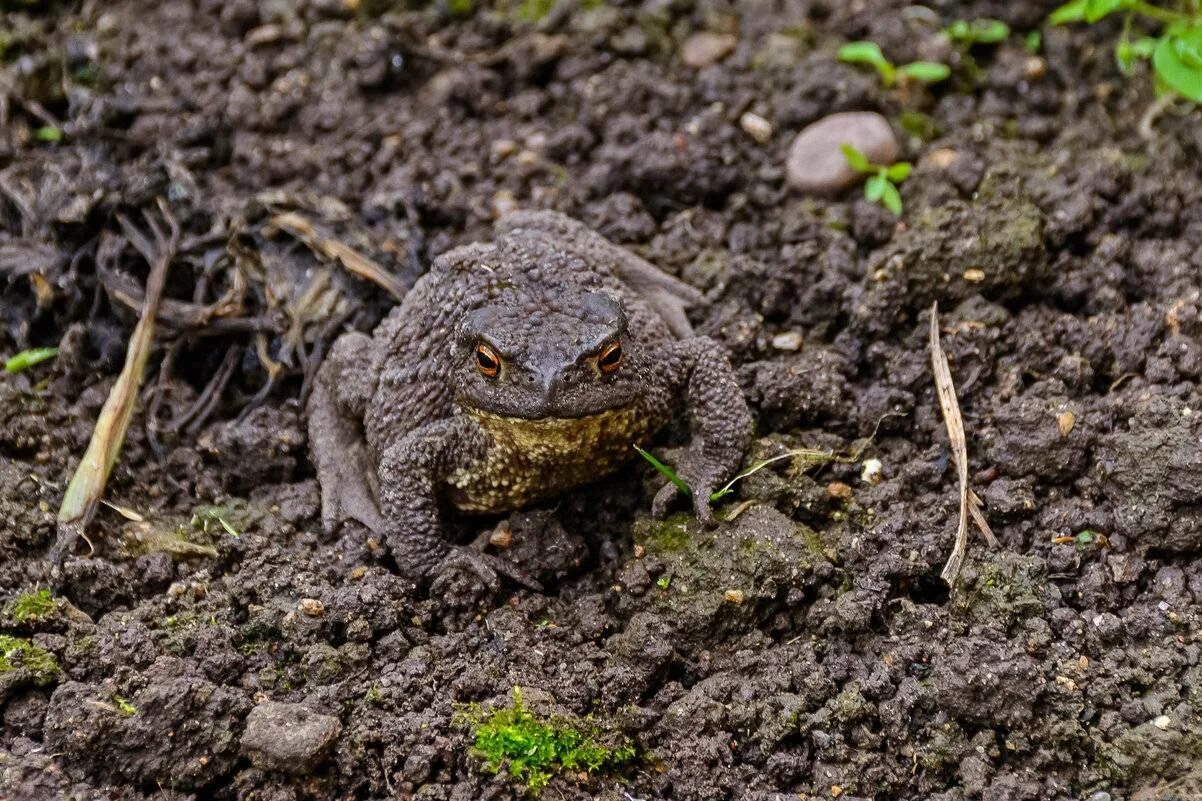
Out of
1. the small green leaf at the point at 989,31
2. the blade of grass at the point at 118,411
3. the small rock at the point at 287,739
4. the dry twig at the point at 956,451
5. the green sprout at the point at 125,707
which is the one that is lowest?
Answer: the dry twig at the point at 956,451

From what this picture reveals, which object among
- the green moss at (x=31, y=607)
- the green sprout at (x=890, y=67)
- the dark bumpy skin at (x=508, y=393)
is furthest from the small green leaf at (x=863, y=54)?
the green moss at (x=31, y=607)

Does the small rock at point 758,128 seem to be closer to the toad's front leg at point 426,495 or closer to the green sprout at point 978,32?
the green sprout at point 978,32

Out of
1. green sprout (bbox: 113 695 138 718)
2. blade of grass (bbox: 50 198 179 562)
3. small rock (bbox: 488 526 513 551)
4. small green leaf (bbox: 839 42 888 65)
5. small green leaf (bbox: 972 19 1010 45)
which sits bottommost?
small rock (bbox: 488 526 513 551)

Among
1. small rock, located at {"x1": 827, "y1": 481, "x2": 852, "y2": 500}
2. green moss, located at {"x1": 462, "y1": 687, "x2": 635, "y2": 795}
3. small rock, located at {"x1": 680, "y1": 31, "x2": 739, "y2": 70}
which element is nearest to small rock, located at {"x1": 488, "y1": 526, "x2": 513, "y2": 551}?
green moss, located at {"x1": 462, "y1": 687, "x2": 635, "y2": 795}

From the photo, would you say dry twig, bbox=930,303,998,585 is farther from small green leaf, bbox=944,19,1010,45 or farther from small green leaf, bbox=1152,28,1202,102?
small green leaf, bbox=944,19,1010,45

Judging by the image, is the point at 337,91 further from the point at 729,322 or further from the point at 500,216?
the point at 729,322
